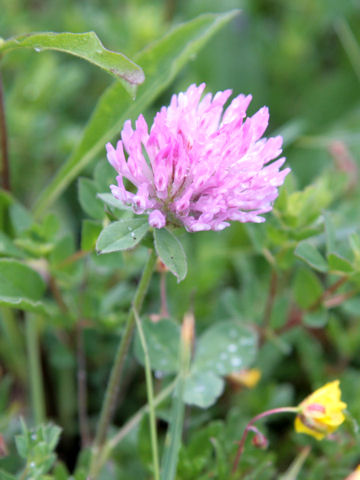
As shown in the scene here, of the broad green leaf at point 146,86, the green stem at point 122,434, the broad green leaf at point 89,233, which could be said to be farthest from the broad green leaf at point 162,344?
the broad green leaf at point 146,86

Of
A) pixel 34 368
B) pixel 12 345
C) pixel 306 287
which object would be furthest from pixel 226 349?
pixel 12 345

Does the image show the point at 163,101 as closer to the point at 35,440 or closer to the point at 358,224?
the point at 358,224

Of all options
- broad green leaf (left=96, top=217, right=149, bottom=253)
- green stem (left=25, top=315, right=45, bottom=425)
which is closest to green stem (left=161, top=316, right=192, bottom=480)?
broad green leaf (left=96, top=217, right=149, bottom=253)

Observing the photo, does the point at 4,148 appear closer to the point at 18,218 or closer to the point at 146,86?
the point at 18,218

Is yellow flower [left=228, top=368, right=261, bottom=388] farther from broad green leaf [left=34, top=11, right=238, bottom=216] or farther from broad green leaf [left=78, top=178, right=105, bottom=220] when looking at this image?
broad green leaf [left=34, top=11, right=238, bottom=216]

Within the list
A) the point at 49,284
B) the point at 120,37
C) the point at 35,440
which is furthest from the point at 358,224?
the point at 120,37
